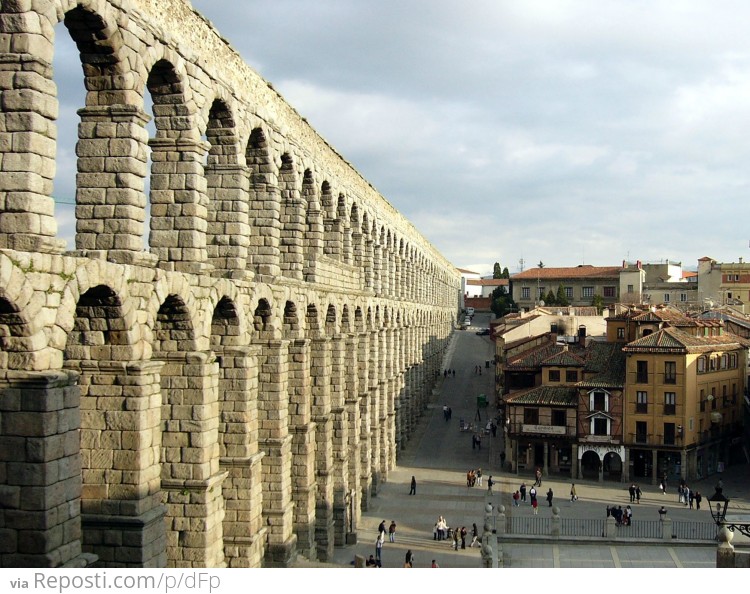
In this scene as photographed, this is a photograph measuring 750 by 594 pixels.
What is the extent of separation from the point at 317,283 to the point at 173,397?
48.6ft

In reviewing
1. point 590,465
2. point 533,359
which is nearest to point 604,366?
point 533,359

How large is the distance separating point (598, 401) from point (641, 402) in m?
2.91

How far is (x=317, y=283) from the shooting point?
36.6 metres

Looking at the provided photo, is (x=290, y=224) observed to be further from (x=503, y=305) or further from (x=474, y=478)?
(x=503, y=305)

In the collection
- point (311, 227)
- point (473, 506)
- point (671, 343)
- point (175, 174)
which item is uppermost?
point (311, 227)

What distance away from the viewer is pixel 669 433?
59.6 metres

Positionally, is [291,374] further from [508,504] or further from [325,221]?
[508,504]

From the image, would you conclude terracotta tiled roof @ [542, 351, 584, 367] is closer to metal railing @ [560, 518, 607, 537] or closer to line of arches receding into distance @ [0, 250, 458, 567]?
metal railing @ [560, 518, 607, 537]

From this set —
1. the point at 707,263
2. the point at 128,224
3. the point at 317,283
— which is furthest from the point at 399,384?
the point at 707,263

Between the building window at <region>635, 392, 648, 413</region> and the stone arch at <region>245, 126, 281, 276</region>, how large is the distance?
128 ft

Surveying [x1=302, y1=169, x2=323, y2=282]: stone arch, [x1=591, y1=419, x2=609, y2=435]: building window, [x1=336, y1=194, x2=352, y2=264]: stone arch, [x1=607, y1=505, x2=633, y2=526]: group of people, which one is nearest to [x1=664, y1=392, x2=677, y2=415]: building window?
[x1=591, y1=419, x2=609, y2=435]: building window

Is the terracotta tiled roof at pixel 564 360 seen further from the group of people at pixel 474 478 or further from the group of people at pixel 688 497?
the group of people at pixel 688 497

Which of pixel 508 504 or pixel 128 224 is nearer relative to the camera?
pixel 128 224

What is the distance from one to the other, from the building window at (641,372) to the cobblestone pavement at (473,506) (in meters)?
7.30
